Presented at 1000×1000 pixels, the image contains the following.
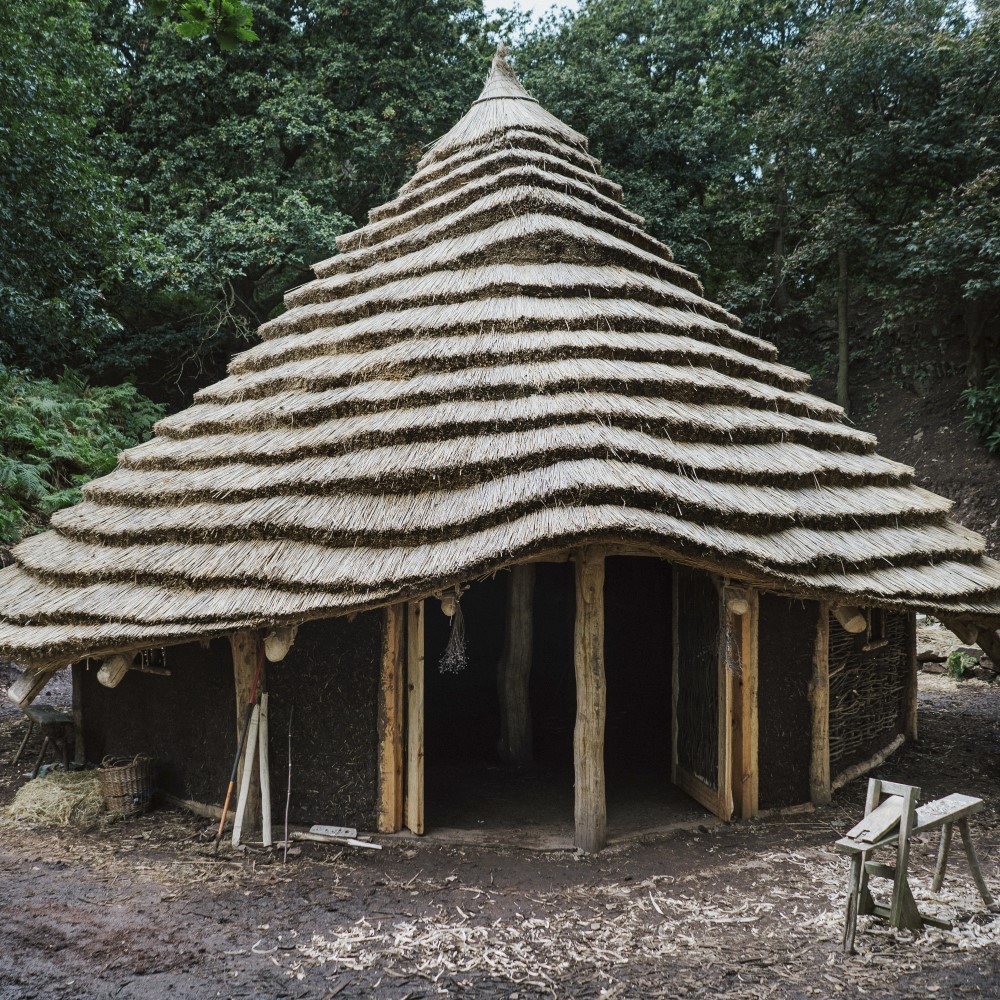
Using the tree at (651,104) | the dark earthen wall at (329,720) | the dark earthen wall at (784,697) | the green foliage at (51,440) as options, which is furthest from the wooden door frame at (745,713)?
the tree at (651,104)

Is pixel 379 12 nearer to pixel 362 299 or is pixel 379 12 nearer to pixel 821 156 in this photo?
pixel 821 156

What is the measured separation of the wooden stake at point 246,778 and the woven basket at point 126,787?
1084 mm

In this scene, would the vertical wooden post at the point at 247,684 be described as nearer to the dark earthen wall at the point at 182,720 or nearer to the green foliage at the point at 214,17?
the dark earthen wall at the point at 182,720

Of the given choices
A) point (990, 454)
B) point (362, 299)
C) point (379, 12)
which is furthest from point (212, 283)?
point (990, 454)

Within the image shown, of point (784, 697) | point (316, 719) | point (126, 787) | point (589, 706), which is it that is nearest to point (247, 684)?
point (316, 719)

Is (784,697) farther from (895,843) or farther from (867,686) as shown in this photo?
(895,843)

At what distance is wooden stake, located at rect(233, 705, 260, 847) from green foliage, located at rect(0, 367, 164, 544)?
22.6ft

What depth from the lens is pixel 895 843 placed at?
14.9ft

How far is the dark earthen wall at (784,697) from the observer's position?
21.1ft

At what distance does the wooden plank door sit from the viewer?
634 centimetres

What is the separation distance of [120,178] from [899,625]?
49.5 ft

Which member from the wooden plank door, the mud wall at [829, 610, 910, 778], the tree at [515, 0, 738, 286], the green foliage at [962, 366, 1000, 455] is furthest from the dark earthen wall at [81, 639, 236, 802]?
the green foliage at [962, 366, 1000, 455]

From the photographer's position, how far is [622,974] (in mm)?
4117

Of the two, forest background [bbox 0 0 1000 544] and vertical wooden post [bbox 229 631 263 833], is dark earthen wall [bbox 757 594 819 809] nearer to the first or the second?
vertical wooden post [bbox 229 631 263 833]
